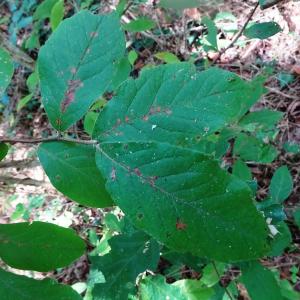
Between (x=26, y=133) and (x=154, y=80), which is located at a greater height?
(x=154, y=80)

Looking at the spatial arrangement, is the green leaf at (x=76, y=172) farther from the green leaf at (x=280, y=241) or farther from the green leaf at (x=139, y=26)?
the green leaf at (x=139, y=26)

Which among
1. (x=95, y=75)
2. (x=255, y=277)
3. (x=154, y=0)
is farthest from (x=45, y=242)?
(x=154, y=0)

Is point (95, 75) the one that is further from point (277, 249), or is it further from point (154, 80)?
point (277, 249)

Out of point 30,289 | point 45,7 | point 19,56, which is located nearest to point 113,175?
point 30,289

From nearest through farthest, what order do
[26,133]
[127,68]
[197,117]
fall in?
[197,117] < [127,68] < [26,133]

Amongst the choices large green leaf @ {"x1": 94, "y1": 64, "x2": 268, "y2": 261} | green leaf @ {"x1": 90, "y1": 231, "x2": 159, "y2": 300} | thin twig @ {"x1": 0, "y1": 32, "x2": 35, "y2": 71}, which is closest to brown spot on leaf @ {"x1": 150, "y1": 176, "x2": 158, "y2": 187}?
large green leaf @ {"x1": 94, "y1": 64, "x2": 268, "y2": 261}

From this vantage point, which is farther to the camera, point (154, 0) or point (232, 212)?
point (154, 0)
